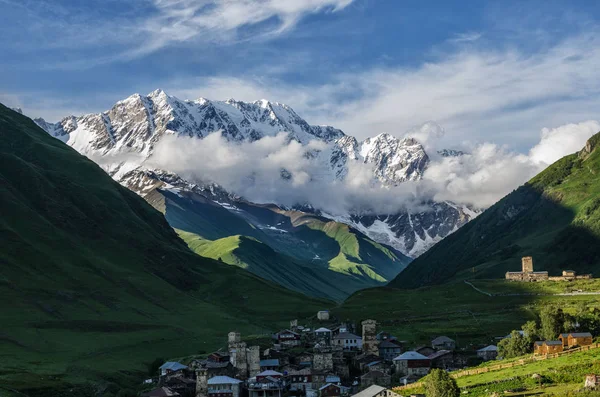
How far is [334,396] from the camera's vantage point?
497ft

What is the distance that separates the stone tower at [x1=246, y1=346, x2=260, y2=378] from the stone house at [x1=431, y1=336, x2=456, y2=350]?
4201 cm


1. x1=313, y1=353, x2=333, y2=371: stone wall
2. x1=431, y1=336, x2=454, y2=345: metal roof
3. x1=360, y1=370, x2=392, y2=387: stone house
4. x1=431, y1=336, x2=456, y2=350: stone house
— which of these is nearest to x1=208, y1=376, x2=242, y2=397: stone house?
x1=313, y1=353, x2=333, y2=371: stone wall

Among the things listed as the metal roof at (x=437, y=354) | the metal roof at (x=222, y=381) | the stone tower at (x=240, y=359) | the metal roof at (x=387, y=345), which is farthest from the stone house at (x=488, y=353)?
the metal roof at (x=222, y=381)

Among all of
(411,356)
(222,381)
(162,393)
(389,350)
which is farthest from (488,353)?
(162,393)

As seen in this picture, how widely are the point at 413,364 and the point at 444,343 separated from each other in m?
24.6

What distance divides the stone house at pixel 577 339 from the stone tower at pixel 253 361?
201ft

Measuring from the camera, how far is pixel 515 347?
158 m

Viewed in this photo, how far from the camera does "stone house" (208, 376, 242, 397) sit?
156875 mm

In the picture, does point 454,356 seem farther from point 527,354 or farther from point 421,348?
point 527,354

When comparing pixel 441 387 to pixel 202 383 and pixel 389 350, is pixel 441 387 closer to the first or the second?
pixel 202 383

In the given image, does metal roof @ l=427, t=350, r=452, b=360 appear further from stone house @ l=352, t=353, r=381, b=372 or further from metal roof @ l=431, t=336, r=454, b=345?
metal roof @ l=431, t=336, r=454, b=345

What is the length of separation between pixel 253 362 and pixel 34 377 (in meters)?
45.9

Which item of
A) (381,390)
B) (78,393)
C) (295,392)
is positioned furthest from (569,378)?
(78,393)

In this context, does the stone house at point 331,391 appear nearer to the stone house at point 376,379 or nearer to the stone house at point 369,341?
the stone house at point 376,379
